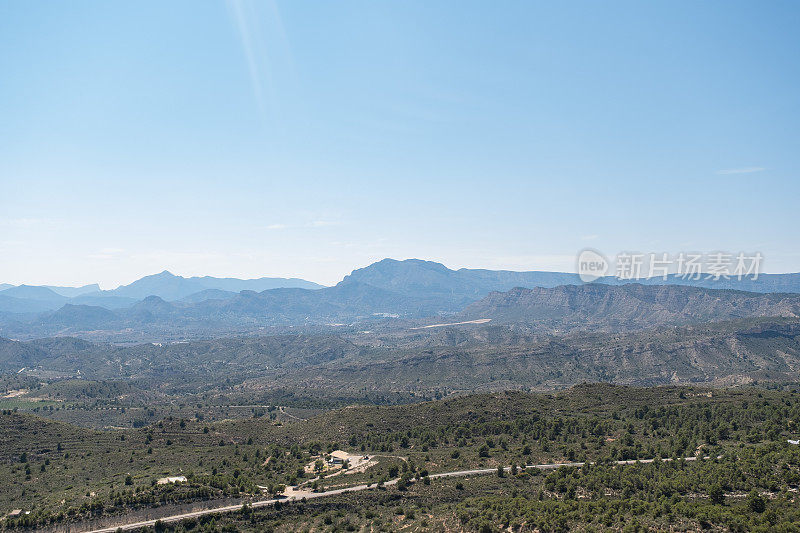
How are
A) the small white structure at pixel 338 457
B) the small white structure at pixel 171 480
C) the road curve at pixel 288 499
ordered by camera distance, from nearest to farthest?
the road curve at pixel 288 499, the small white structure at pixel 171 480, the small white structure at pixel 338 457

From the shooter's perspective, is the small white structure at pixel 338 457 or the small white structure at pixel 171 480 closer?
the small white structure at pixel 171 480

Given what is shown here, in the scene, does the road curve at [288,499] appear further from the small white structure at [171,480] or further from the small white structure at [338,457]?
the small white structure at [338,457]

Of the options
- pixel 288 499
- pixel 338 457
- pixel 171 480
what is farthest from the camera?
pixel 338 457

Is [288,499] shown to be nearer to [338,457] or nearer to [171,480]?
[171,480]

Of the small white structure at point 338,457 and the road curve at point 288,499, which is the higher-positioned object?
the road curve at point 288,499

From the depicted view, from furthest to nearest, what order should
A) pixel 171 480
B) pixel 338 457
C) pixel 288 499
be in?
pixel 338 457 < pixel 171 480 < pixel 288 499

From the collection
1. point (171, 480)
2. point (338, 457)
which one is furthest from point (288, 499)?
point (338, 457)

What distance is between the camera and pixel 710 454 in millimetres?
67125

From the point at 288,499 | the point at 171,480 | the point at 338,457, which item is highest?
the point at 288,499

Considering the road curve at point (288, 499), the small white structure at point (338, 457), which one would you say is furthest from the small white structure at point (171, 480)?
the small white structure at point (338, 457)

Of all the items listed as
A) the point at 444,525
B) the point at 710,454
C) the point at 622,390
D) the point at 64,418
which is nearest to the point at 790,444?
the point at 710,454

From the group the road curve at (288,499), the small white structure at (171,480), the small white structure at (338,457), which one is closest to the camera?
the road curve at (288,499)

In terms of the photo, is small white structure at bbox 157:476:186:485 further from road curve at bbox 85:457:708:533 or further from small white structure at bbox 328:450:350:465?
small white structure at bbox 328:450:350:465

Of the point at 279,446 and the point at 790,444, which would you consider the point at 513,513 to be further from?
the point at 279,446
